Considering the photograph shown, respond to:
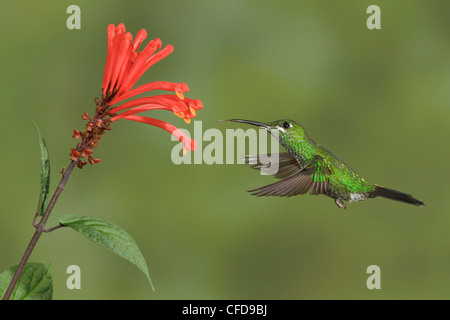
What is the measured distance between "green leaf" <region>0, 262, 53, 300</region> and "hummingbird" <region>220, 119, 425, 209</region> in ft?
0.73

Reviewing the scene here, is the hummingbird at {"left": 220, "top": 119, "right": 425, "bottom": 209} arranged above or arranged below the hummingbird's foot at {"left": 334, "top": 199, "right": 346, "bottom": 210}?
above

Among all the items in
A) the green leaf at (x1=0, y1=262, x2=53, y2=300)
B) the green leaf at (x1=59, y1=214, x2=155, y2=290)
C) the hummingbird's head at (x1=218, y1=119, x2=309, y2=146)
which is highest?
→ the hummingbird's head at (x1=218, y1=119, x2=309, y2=146)

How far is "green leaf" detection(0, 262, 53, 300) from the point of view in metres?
0.42

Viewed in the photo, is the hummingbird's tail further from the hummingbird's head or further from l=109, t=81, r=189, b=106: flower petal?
l=109, t=81, r=189, b=106: flower petal

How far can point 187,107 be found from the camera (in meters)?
0.42

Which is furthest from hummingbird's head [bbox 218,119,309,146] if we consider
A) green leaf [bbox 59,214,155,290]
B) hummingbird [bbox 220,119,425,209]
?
green leaf [bbox 59,214,155,290]

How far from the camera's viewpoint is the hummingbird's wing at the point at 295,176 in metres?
0.49

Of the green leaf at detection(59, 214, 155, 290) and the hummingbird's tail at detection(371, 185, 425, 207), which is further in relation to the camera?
the hummingbird's tail at detection(371, 185, 425, 207)

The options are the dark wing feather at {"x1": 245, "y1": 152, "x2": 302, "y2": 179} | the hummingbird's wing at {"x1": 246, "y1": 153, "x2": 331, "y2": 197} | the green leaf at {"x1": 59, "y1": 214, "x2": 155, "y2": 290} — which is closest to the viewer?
the green leaf at {"x1": 59, "y1": 214, "x2": 155, "y2": 290}

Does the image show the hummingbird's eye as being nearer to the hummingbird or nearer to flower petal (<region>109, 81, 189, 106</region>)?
the hummingbird

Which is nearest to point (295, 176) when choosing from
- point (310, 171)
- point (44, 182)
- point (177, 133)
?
point (310, 171)

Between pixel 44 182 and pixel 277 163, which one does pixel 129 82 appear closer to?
pixel 44 182

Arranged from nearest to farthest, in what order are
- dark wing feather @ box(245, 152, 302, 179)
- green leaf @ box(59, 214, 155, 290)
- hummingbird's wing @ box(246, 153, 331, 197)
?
green leaf @ box(59, 214, 155, 290), hummingbird's wing @ box(246, 153, 331, 197), dark wing feather @ box(245, 152, 302, 179)

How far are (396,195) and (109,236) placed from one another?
35 centimetres
